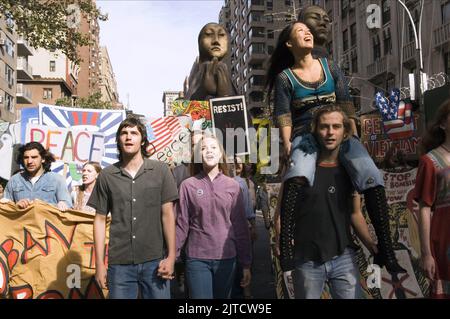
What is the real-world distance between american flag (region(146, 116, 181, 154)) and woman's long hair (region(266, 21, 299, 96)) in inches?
143

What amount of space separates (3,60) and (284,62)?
148 ft

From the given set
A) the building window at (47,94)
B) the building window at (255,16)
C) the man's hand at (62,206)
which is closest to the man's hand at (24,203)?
the man's hand at (62,206)

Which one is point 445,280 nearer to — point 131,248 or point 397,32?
point 131,248

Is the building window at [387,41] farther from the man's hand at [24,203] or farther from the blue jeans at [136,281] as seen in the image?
the blue jeans at [136,281]

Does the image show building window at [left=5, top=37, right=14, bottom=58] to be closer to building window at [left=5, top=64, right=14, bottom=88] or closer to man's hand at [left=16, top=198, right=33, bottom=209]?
building window at [left=5, top=64, right=14, bottom=88]

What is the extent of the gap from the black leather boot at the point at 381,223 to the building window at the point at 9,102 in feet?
156

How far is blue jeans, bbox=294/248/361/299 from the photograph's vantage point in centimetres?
287

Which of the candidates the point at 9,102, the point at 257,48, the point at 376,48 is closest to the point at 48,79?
the point at 9,102

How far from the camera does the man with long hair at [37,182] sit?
5238 millimetres

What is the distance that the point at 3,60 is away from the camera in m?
43.6

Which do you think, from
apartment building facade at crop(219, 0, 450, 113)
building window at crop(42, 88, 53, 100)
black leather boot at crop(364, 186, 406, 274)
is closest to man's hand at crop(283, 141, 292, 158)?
black leather boot at crop(364, 186, 406, 274)

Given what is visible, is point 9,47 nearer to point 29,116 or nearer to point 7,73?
point 7,73

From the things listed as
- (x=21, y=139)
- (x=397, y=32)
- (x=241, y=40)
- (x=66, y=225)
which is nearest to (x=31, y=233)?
(x=66, y=225)

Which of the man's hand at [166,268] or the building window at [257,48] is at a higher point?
the building window at [257,48]
